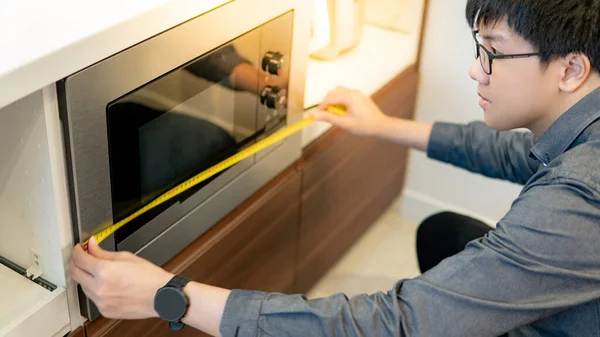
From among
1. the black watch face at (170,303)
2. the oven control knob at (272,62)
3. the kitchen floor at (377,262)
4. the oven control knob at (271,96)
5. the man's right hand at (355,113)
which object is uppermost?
the oven control knob at (272,62)

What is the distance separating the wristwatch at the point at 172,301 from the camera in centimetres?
97

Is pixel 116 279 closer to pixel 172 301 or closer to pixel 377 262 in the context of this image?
pixel 172 301

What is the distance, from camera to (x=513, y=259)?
898 millimetres

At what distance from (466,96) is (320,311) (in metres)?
1.10

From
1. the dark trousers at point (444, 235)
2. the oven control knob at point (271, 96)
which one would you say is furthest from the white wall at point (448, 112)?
the oven control knob at point (271, 96)

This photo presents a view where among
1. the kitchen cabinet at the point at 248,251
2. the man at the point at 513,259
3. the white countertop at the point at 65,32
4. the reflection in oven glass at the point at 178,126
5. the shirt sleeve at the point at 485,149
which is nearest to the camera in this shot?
the white countertop at the point at 65,32

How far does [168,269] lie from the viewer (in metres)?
1.21

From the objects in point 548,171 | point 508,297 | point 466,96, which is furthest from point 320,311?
point 466,96

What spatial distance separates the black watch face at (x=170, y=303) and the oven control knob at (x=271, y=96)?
0.46 meters

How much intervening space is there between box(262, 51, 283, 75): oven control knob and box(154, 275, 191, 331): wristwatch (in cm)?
46

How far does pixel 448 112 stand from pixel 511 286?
1098 millimetres

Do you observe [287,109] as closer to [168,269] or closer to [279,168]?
[279,168]

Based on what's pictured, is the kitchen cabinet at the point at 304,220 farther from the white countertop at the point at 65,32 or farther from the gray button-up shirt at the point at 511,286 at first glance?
the white countertop at the point at 65,32

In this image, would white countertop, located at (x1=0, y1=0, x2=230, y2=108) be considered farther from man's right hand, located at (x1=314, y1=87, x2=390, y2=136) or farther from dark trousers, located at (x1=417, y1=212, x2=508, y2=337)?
dark trousers, located at (x1=417, y1=212, x2=508, y2=337)
